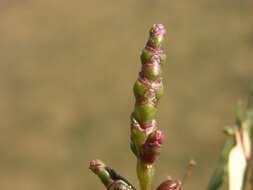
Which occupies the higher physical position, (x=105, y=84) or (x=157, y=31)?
(x=105, y=84)

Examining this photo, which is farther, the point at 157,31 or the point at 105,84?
the point at 105,84

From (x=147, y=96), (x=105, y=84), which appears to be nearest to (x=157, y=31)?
(x=147, y=96)

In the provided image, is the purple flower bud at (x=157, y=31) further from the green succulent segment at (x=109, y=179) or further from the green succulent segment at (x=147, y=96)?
the green succulent segment at (x=109, y=179)

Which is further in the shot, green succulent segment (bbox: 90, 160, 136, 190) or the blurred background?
the blurred background

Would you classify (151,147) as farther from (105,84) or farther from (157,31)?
(105,84)

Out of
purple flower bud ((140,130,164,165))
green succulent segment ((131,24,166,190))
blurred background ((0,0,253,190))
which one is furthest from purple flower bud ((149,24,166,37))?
blurred background ((0,0,253,190))

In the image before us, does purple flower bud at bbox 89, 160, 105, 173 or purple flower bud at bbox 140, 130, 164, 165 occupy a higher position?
purple flower bud at bbox 140, 130, 164, 165

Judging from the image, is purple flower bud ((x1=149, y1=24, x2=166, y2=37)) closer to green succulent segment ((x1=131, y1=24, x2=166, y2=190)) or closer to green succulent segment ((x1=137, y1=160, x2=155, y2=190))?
green succulent segment ((x1=131, y1=24, x2=166, y2=190))

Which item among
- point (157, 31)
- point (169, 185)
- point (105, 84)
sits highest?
point (105, 84)
